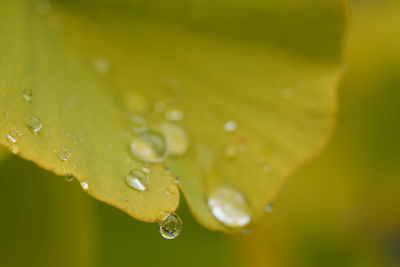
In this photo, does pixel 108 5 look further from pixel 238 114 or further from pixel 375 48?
pixel 375 48

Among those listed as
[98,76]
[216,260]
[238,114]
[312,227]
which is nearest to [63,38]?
[98,76]

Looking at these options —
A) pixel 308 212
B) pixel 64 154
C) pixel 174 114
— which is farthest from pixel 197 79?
pixel 308 212

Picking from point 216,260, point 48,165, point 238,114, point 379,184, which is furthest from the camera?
point 379,184

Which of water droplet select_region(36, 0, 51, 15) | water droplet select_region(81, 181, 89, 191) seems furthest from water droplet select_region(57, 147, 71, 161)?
water droplet select_region(36, 0, 51, 15)

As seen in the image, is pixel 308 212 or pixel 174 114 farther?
pixel 308 212

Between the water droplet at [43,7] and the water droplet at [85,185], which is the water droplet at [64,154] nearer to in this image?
the water droplet at [85,185]

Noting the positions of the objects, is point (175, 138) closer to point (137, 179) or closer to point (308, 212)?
point (137, 179)

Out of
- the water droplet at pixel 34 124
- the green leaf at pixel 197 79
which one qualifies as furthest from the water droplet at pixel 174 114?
the water droplet at pixel 34 124
